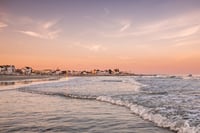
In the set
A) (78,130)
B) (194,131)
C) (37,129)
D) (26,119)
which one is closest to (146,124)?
(194,131)

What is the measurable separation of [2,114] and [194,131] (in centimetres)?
856

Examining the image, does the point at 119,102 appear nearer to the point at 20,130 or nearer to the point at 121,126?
the point at 121,126

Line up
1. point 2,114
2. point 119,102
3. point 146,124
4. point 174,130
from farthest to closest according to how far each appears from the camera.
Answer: point 119,102
point 2,114
point 146,124
point 174,130

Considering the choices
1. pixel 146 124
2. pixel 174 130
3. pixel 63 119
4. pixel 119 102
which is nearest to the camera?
pixel 174 130

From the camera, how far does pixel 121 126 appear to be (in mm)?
10688

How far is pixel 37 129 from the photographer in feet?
32.7

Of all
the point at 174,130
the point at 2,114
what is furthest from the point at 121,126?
the point at 2,114

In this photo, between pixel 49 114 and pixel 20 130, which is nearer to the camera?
pixel 20 130

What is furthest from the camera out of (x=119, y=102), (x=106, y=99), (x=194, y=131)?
(x=106, y=99)

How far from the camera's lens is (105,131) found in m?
9.77

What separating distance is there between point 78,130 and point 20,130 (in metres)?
1.99

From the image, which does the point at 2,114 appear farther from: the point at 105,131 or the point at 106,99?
the point at 106,99

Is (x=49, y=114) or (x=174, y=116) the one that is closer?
(x=174, y=116)

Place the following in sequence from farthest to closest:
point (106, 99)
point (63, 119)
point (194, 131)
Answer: point (106, 99)
point (63, 119)
point (194, 131)
